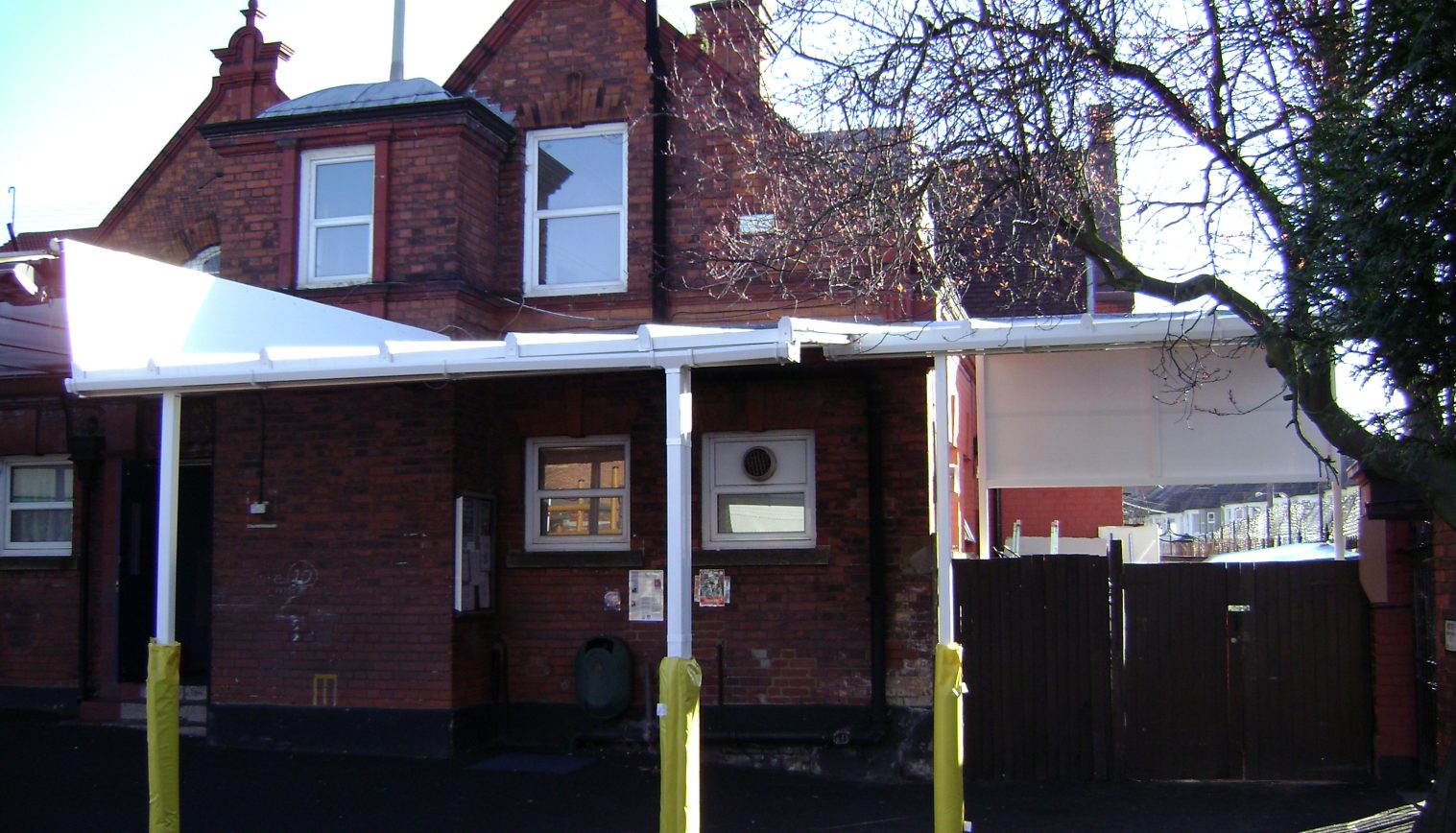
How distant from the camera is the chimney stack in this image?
10.9 meters

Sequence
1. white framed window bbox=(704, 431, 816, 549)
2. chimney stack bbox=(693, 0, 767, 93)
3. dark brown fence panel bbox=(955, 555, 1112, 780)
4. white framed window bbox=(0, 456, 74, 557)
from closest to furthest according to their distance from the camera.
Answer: dark brown fence panel bbox=(955, 555, 1112, 780) → white framed window bbox=(704, 431, 816, 549) → chimney stack bbox=(693, 0, 767, 93) → white framed window bbox=(0, 456, 74, 557)

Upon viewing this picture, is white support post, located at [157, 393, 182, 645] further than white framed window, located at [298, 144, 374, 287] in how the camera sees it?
No

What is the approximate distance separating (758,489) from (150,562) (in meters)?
6.61

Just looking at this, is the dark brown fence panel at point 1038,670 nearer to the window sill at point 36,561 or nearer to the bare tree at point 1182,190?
the bare tree at point 1182,190

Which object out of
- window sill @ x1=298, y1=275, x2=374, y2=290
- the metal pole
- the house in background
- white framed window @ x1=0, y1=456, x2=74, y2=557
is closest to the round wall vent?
window sill @ x1=298, y1=275, x2=374, y2=290

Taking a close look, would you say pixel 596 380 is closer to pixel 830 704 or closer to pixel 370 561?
pixel 370 561

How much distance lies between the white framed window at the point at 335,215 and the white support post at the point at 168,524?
3.06 metres

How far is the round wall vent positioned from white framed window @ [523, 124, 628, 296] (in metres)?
2.03

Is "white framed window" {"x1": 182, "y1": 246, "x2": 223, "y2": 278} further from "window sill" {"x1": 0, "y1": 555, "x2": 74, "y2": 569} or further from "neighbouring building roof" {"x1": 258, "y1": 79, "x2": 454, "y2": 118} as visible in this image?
"window sill" {"x1": 0, "y1": 555, "x2": 74, "y2": 569}

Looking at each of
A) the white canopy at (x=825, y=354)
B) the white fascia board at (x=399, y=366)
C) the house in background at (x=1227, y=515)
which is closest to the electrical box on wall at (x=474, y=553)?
the white canopy at (x=825, y=354)

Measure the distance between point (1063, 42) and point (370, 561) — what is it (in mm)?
6808

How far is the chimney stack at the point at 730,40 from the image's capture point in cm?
1092

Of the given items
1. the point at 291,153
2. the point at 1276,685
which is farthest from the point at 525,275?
the point at 1276,685

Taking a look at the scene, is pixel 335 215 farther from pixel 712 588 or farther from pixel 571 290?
pixel 712 588
